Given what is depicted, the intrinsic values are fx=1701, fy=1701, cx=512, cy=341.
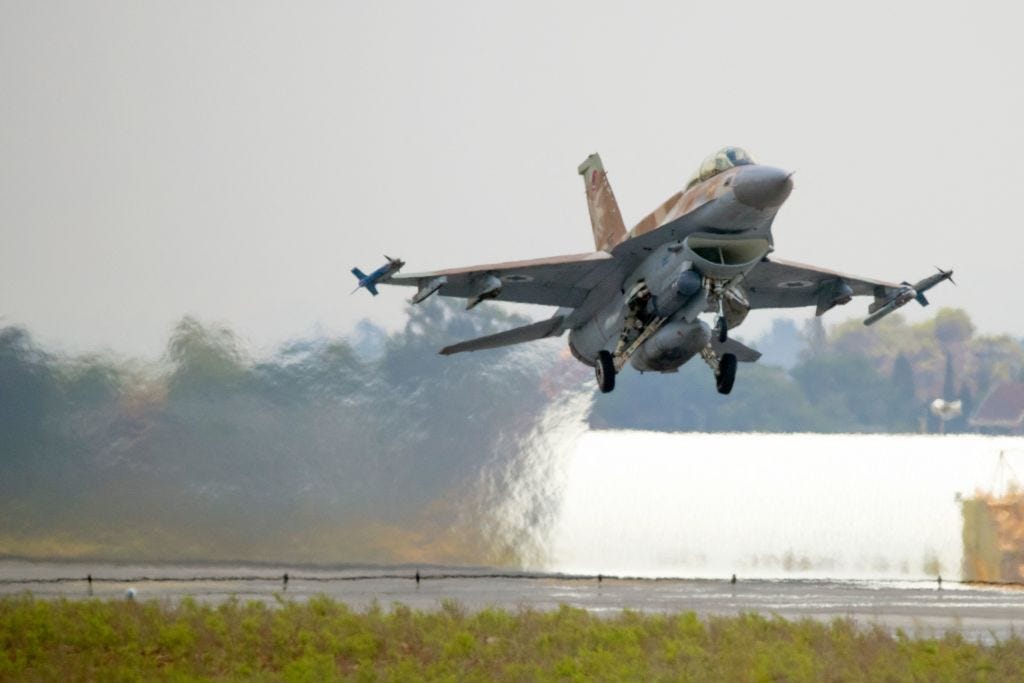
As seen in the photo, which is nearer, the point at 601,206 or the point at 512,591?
the point at 512,591

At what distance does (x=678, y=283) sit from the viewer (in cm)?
2934

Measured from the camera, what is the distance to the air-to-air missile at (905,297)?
110ft

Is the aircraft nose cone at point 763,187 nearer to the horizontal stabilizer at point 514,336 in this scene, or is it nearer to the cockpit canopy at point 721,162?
the cockpit canopy at point 721,162

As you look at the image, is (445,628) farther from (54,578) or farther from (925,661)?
(54,578)

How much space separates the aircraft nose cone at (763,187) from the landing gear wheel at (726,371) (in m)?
4.21

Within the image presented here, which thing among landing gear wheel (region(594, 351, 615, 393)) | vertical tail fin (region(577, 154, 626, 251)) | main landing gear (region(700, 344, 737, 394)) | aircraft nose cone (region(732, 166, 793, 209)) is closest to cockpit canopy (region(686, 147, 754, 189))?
aircraft nose cone (region(732, 166, 793, 209))

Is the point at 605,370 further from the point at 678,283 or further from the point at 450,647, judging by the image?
the point at 450,647

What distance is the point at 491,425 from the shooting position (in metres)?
38.9

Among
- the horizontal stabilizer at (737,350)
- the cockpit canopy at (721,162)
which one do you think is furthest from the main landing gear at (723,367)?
the cockpit canopy at (721,162)

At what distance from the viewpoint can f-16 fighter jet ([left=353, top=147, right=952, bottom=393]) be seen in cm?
2955

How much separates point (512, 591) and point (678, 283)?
30.3 ft

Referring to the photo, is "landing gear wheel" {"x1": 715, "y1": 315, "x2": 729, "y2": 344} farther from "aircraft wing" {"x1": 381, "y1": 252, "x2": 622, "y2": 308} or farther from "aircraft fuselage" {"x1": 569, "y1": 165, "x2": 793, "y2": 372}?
"aircraft wing" {"x1": 381, "y1": 252, "x2": 622, "y2": 308}

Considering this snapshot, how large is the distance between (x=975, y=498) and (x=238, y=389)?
65.5 ft

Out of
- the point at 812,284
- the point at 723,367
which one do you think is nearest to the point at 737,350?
the point at 812,284
